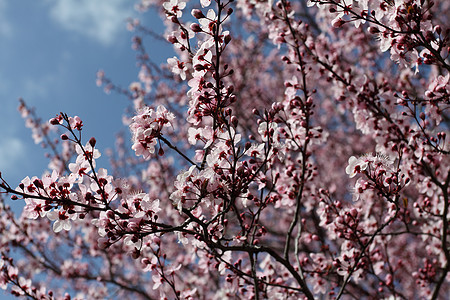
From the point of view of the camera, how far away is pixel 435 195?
13.9 ft

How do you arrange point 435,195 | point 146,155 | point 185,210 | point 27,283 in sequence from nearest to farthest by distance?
point 185,210, point 146,155, point 27,283, point 435,195

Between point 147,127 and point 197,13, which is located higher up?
point 197,13

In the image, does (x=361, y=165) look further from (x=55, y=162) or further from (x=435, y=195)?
(x=55, y=162)

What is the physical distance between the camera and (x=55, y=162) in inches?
249

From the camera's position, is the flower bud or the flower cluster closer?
the flower cluster

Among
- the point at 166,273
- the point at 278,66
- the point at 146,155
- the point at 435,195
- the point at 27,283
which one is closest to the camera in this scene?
the point at 146,155

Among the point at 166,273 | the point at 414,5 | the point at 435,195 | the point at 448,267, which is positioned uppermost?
the point at 435,195

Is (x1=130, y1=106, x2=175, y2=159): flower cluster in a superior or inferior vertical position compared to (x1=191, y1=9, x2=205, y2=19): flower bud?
inferior

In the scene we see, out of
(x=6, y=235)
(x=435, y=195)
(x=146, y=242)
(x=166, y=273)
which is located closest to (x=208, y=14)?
(x=146, y=242)

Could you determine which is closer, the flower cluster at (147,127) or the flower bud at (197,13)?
the flower cluster at (147,127)

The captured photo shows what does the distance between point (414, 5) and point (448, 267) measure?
2091 millimetres

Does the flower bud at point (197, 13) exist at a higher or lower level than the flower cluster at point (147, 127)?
higher

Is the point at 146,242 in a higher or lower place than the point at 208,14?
lower

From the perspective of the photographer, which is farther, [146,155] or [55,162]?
[55,162]
